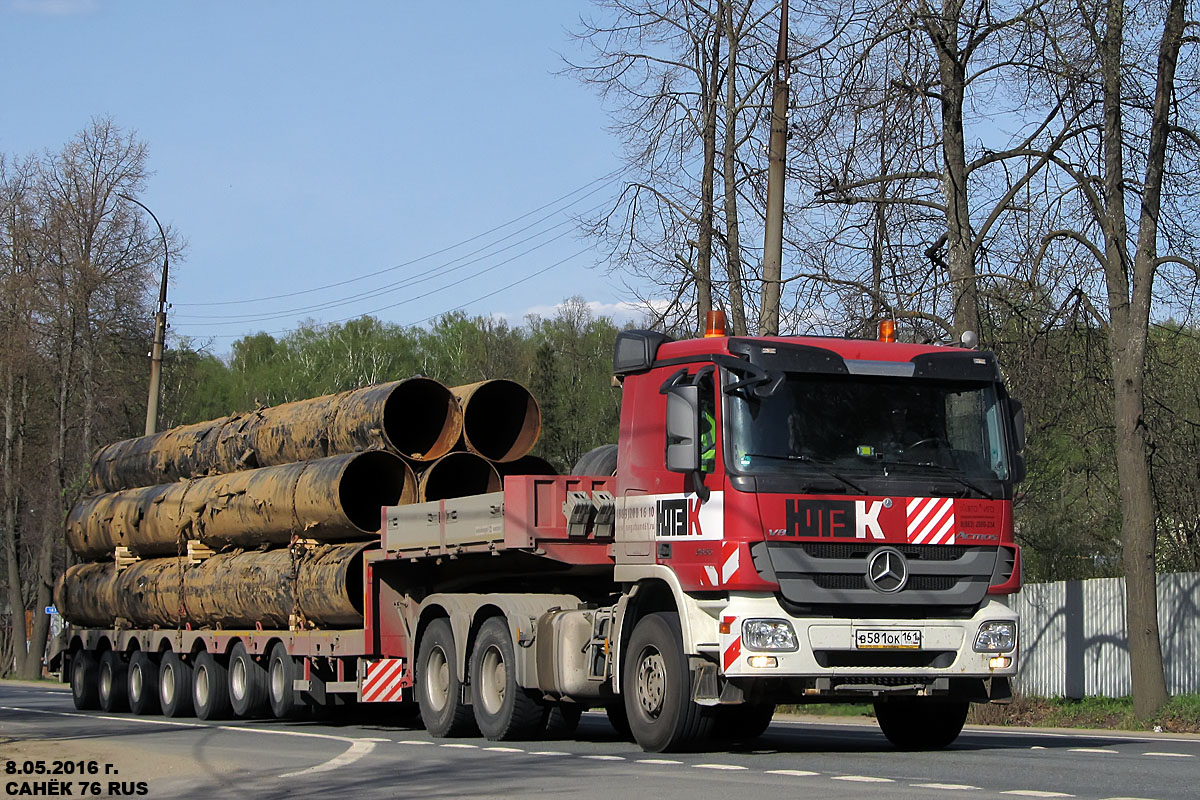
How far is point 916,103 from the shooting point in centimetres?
2027

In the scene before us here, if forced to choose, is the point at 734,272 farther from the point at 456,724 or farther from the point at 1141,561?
the point at 456,724

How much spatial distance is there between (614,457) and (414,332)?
6591cm

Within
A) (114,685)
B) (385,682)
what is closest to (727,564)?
(385,682)

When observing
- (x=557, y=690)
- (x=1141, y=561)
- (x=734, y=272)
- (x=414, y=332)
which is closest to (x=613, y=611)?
(x=557, y=690)

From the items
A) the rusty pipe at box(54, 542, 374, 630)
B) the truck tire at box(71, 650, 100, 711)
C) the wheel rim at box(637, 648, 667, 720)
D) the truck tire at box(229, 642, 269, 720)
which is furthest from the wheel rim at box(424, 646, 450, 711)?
the truck tire at box(71, 650, 100, 711)

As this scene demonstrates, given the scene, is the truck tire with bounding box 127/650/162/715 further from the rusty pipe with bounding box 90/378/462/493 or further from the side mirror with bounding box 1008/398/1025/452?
the side mirror with bounding box 1008/398/1025/452

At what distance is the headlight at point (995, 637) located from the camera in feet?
42.2

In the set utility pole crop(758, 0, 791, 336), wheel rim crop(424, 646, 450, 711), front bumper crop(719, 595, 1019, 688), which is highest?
utility pole crop(758, 0, 791, 336)

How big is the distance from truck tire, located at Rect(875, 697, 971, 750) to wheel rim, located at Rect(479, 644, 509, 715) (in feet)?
11.8

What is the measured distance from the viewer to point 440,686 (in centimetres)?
1686

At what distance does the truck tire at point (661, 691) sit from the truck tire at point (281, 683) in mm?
7128

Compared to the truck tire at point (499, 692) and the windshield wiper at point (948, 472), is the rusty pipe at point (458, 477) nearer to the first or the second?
the truck tire at point (499, 692)

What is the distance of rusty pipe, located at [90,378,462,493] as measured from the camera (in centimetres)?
1862

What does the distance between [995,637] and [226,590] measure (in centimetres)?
1139
